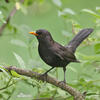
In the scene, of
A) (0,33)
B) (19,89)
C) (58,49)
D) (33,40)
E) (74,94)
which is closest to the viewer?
(74,94)

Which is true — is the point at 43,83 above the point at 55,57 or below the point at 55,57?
below

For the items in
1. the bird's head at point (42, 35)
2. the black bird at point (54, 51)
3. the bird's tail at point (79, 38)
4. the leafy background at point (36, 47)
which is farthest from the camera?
the bird's tail at point (79, 38)

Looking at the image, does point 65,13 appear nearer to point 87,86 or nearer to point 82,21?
point 87,86

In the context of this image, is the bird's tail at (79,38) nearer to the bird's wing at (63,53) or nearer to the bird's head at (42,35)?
the bird's wing at (63,53)

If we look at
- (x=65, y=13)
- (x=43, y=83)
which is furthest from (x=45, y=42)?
(x=43, y=83)

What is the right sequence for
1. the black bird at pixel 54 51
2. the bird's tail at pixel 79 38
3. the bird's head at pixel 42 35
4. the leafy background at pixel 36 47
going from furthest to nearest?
the bird's tail at pixel 79 38 → the bird's head at pixel 42 35 → the black bird at pixel 54 51 → the leafy background at pixel 36 47

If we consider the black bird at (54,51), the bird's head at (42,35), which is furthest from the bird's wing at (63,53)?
the bird's head at (42,35)

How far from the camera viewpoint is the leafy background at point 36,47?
194 cm

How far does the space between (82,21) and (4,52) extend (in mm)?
2233

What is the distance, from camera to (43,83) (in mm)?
1978

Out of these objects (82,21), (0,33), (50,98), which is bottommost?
(50,98)

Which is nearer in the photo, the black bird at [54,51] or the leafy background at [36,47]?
the leafy background at [36,47]

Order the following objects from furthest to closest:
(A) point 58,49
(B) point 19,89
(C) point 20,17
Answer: (C) point 20,17
(A) point 58,49
(B) point 19,89

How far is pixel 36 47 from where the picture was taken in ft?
7.94
